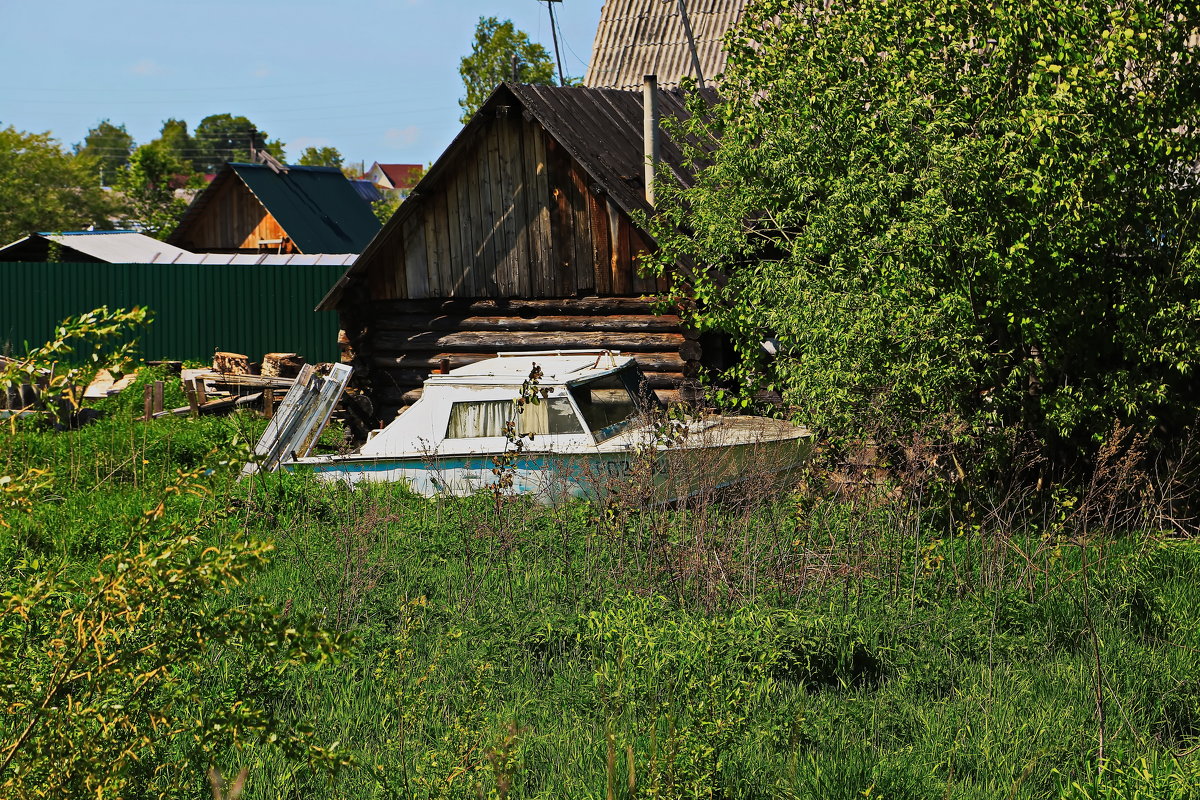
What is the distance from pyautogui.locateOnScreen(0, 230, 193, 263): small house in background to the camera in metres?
24.9

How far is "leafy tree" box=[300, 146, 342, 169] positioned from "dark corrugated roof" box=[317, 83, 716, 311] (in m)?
72.6

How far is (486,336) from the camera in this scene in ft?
45.3

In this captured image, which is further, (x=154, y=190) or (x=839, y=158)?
(x=154, y=190)

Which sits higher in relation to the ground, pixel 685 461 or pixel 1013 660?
pixel 685 461

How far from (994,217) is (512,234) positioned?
23.0 ft

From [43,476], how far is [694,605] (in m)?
3.82

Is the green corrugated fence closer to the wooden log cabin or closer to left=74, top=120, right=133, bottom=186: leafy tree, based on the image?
the wooden log cabin

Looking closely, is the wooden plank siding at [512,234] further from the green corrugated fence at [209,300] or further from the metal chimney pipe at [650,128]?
the green corrugated fence at [209,300]

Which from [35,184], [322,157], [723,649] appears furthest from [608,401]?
[322,157]

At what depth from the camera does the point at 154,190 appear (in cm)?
4519

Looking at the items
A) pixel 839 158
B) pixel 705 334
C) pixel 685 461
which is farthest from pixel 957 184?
pixel 705 334

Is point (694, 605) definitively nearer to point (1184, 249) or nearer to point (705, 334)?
point (1184, 249)

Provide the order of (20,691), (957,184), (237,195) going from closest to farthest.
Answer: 1. (20,691)
2. (957,184)
3. (237,195)

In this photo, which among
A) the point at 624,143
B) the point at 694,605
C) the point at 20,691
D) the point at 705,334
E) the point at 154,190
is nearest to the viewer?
the point at 20,691
